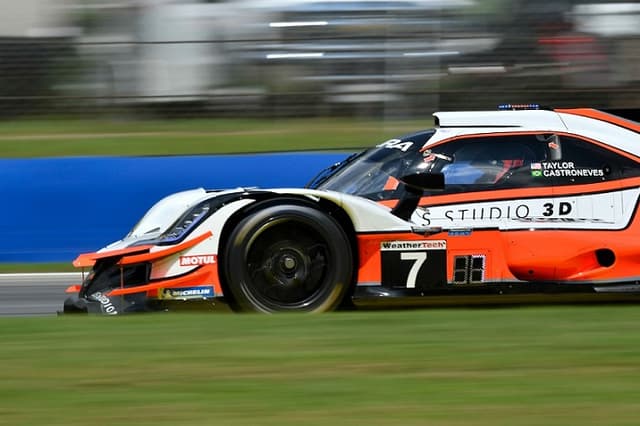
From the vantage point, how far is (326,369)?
209 inches

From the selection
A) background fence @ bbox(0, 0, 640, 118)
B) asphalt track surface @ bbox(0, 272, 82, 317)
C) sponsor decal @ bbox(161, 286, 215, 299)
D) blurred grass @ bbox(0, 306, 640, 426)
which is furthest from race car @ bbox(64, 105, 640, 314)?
background fence @ bbox(0, 0, 640, 118)

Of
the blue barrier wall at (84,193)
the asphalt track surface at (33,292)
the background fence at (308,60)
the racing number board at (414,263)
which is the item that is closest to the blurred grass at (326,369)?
the racing number board at (414,263)

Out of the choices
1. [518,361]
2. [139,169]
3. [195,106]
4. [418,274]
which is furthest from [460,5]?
[518,361]

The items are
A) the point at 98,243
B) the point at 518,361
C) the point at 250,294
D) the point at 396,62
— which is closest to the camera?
the point at 518,361

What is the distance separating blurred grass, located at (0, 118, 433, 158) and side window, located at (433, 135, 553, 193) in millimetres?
5096

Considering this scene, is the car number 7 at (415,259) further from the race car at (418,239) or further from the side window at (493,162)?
the side window at (493,162)

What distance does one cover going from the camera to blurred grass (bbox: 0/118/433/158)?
13.1 meters

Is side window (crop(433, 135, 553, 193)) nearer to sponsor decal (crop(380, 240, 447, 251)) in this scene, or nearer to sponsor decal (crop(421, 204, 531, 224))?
sponsor decal (crop(421, 204, 531, 224))

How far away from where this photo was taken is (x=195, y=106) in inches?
532

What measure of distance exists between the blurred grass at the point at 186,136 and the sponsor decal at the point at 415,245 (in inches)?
217

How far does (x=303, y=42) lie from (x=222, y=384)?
8834mm

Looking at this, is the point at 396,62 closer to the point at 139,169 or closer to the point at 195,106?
the point at 195,106

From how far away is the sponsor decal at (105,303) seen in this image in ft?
24.7

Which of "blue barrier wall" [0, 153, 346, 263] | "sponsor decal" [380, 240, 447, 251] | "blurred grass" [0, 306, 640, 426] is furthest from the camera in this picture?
"blue barrier wall" [0, 153, 346, 263]
